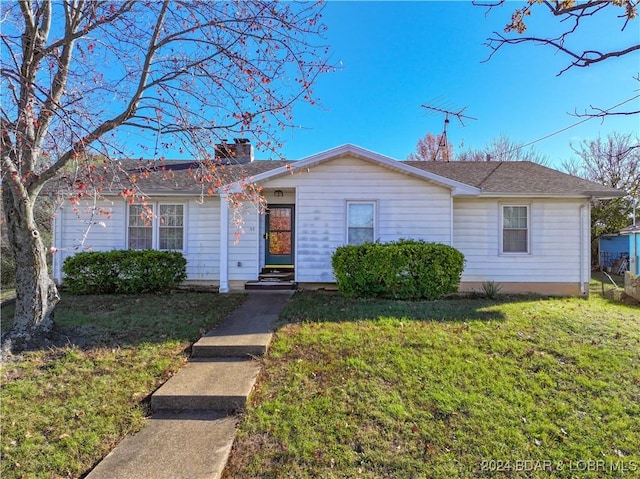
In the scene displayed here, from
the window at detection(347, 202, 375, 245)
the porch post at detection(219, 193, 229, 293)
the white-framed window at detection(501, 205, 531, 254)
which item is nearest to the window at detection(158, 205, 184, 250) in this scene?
the porch post at detection(219, 193, 229, 293)

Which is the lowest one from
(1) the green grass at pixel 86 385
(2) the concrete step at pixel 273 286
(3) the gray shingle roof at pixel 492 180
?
(1) the green grass at pixel 86 385

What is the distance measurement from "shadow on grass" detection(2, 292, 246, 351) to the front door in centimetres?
249

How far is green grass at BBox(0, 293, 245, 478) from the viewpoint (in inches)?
118

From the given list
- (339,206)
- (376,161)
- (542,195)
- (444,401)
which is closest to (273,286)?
(339,206)

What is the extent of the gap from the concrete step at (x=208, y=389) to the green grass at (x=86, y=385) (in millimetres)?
210

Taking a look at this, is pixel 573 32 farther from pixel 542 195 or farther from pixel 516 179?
pixel 516 179

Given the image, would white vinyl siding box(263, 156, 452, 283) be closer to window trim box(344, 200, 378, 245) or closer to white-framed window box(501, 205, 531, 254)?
window trim box(344, 200, 378, 245)

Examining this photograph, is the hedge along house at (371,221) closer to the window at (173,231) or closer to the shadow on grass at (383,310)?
the window at (173,231)

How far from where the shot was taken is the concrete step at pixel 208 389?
3.69 meters

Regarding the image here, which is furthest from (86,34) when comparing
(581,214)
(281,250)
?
(581,214)

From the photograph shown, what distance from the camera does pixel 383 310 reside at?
6.76 metres

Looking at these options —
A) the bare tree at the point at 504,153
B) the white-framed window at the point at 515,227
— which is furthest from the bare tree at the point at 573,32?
the bare tree at the point at 504,153

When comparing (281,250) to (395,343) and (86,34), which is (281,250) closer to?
(395,343)

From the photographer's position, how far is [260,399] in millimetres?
3752
